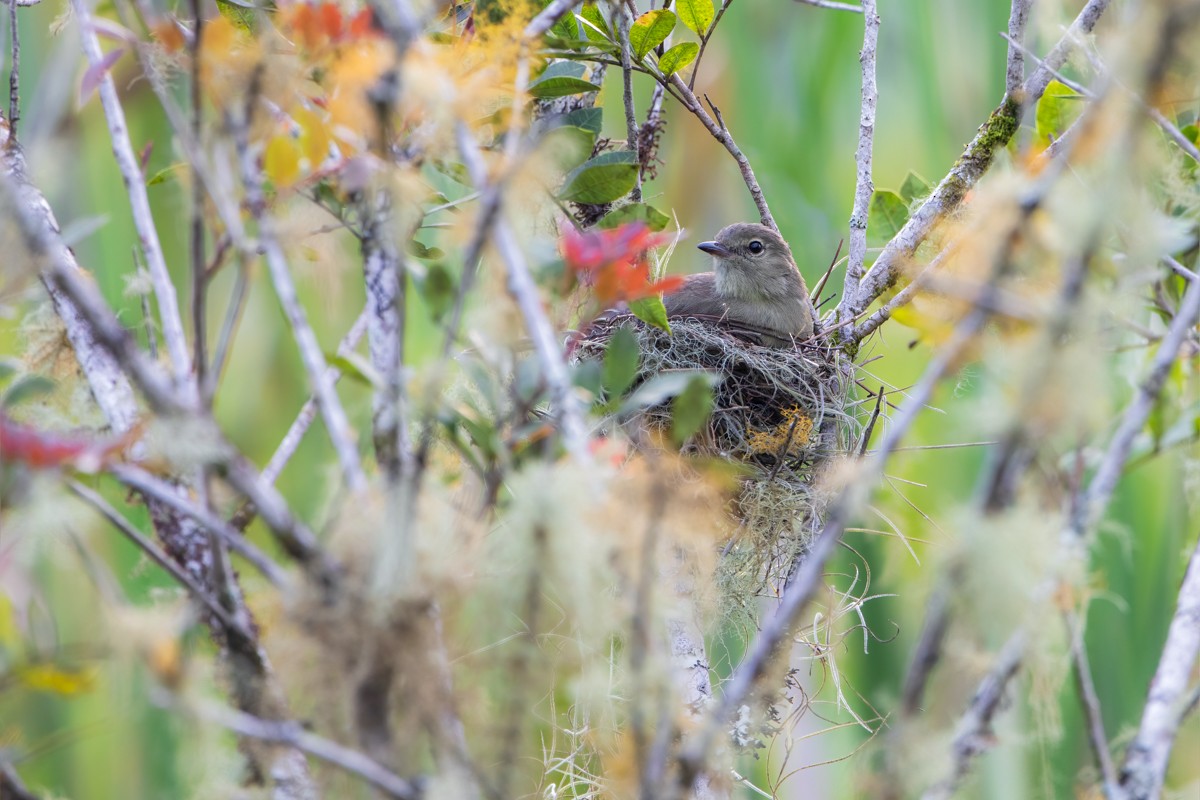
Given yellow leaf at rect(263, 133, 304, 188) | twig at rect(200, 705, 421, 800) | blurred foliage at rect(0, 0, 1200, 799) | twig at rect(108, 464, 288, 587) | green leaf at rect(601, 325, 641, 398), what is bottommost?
blurred foliage at rect(0, 0, 1200, 799)

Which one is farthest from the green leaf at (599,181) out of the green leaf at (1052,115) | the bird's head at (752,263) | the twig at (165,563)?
the bird's head at (752,263)

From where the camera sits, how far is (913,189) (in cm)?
357

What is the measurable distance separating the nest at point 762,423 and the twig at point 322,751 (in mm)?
1663

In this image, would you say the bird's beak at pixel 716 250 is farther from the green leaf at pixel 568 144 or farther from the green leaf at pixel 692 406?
the green leaf at pixel 692 406

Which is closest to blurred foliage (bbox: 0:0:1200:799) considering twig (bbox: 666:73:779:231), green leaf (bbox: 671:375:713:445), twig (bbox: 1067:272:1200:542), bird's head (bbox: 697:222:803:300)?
bird's head (bbox: 697:222:803:300)

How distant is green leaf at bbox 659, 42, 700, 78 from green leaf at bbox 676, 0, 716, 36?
0.11 metres

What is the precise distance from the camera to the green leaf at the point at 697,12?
3055 millimetres

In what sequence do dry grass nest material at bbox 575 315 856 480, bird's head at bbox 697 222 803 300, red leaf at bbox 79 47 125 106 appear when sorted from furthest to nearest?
bird's head at bbox 697 222 803 300, dry grass nest material at bbox 575 315 856 480, red leaf at bbox 79 47 125 106

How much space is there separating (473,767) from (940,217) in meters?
2.30

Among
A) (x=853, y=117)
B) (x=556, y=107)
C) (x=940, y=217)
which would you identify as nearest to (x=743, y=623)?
(x=940, y=217)

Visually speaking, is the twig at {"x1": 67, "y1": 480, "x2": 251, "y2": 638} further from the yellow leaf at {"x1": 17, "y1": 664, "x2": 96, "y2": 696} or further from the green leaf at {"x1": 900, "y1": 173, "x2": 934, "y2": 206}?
the green leaf at {"x1": 900, "y1": 173, "x2": 934, "y2": 206}

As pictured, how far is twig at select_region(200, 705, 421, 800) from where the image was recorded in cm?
128

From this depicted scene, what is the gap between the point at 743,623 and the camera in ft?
10.6

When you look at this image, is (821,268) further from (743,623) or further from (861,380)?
(743,623)
